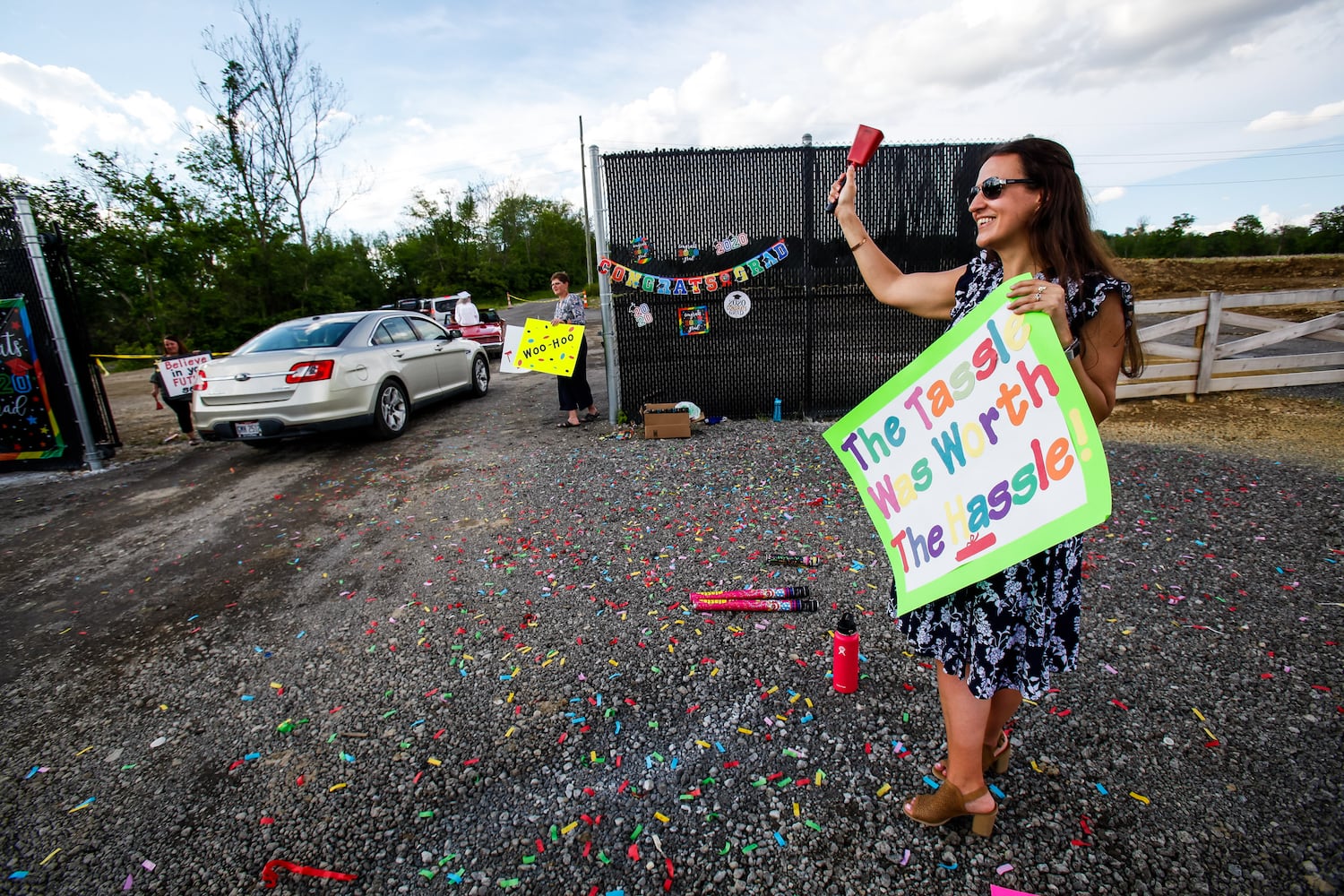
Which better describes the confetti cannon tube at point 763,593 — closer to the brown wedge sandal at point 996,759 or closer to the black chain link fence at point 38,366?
the brown wedge sandal at point 996,759

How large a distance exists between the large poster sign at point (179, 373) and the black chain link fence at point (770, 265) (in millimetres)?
5532

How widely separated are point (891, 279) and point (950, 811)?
1.70 m

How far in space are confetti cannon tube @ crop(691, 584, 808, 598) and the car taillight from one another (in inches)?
190

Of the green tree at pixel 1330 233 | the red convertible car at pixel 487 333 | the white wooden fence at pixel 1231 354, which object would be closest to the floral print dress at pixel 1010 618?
the white wooden fence at pixel 1231 354

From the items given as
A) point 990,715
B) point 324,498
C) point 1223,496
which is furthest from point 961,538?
point 324,498

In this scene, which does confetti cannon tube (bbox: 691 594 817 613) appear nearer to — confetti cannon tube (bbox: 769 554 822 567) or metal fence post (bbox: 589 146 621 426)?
confetti cannon tube (bbox: 769 554 822 567)

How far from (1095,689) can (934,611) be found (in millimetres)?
1328

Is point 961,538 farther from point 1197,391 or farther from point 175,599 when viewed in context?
point 1197,391

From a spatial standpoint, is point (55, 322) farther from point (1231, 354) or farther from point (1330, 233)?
point (1330, 233)

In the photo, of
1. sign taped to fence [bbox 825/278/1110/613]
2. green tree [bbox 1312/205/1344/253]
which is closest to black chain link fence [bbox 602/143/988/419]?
sign taped to fence [bbox 825/278/1110/613]

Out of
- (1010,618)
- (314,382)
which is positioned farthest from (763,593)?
(314,382)

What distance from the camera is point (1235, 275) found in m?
21.0

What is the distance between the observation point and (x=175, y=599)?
383cm

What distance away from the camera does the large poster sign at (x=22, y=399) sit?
21.4 ft
